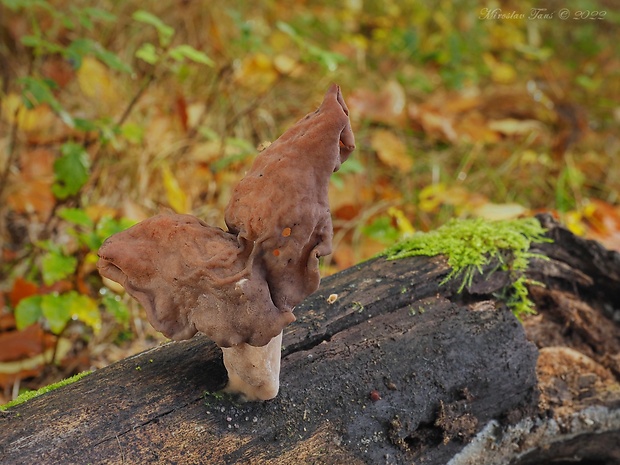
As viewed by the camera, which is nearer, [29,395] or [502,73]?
[29,395]

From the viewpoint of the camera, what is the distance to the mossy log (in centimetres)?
207

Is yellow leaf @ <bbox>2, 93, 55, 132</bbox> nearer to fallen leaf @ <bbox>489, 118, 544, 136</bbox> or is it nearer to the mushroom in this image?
the mushroom

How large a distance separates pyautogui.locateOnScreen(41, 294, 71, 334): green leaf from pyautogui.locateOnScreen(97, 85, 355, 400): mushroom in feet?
3.54

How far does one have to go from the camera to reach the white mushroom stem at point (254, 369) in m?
2.07

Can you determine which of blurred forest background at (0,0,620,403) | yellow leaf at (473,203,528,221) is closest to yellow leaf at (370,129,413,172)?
blurred forest background at (0,0,620,403)

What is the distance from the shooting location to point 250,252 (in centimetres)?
202

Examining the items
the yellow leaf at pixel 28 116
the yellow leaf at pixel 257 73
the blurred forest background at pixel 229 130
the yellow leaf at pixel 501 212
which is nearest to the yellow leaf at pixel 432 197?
the blurred forest background at pixel 229 130

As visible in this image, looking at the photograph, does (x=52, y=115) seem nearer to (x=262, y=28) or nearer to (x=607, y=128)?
(x=262, y=28)

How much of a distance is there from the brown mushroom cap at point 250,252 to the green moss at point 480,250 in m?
0.95

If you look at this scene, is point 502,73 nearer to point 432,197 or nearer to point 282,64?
point 282,64

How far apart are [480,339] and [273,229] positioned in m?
1.16

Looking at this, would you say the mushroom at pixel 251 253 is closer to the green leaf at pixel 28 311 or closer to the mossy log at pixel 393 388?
the mossy log at pixel 393 388

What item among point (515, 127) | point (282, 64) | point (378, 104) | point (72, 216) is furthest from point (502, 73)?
point (72, 216)

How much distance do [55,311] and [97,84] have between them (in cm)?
258
